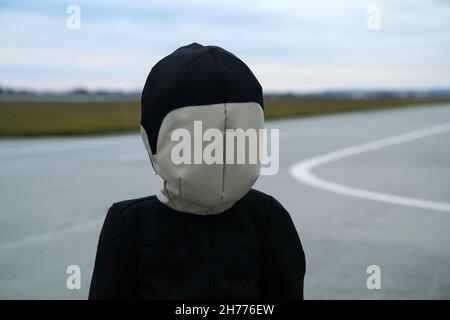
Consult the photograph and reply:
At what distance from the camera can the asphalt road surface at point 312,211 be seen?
524 centimetres

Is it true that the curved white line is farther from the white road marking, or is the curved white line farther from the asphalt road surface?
the white road marking

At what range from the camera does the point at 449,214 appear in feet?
25.6

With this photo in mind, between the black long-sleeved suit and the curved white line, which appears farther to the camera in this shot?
the curved white line

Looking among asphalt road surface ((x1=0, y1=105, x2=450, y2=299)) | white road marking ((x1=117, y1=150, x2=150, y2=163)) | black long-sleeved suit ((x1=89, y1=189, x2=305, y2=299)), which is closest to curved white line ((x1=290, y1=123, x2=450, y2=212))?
asphalt road surface ((x1=0, y1=105, x2=450, y2=299))

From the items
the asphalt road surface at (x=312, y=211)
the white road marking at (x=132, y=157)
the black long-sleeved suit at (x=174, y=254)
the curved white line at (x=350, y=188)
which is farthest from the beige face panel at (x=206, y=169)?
the white road marking at (x=132, y=157)

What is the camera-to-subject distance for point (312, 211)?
26.3 feet

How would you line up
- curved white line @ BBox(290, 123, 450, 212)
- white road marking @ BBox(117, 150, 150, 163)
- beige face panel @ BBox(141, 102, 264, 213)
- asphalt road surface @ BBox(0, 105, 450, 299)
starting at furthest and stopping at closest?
white road marking @ BBox(117, 150, 150, 163) → curved white line @ BBox(290, 123, 450, 212) → asphalt road surface @ BBox(0, 105, 450, 299) → beige face panel @ BBox(141, 102, 264, 213)

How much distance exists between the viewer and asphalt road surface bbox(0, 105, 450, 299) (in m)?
5.24

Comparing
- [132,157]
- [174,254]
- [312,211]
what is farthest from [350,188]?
[174,254]

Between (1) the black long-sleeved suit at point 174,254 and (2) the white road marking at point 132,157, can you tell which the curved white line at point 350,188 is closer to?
(2) the white road marking at point 132,157

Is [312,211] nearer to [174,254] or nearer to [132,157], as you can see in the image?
[174,254]

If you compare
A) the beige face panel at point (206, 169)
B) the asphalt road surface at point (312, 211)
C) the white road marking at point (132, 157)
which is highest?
the beige face panel at point (206, 169)

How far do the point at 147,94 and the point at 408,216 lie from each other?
245 inches
